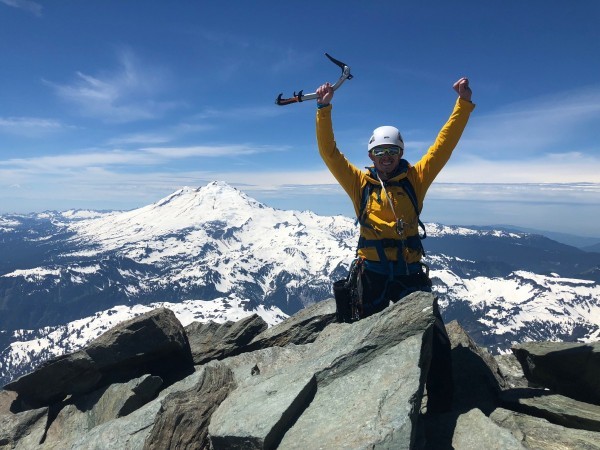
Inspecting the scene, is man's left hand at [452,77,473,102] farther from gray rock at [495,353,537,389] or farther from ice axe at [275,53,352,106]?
gray rock at [495,353,537,389]

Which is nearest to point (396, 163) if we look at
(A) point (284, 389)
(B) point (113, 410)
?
(A) point (284, 389)

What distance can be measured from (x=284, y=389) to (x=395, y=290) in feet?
14.0

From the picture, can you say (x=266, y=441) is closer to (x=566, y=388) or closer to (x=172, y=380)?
(x=566, y=388)

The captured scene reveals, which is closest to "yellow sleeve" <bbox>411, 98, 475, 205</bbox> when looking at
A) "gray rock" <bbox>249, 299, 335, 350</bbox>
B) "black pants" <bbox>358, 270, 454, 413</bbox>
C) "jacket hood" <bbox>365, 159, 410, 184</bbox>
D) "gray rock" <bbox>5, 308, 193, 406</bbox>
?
"jacket hood" <bbox>365, 159, 410, 184</bbox>

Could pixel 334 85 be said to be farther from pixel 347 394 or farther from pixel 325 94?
pixel 347 394

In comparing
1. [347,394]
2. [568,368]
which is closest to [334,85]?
[347,394]

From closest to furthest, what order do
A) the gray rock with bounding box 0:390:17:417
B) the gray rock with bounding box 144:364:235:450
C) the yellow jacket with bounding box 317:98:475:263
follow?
the gray rock with bounding box 144:364:235:450 < the yellow jacket with bounding box 317:98:475:263 < the gray rock with bounding box 0:390:17:417

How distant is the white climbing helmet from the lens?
10.4 metres

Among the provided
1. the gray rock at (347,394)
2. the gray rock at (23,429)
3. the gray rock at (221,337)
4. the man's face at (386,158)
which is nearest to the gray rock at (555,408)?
the gray rock at (347,394)

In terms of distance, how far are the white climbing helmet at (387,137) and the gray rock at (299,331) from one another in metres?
9.75

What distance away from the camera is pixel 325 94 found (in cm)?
1027

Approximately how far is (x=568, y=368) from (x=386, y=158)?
7996mm

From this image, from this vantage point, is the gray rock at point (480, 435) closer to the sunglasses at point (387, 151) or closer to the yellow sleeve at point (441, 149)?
the yellow sleeve at point (441, 149)

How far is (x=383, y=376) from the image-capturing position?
874 cm
